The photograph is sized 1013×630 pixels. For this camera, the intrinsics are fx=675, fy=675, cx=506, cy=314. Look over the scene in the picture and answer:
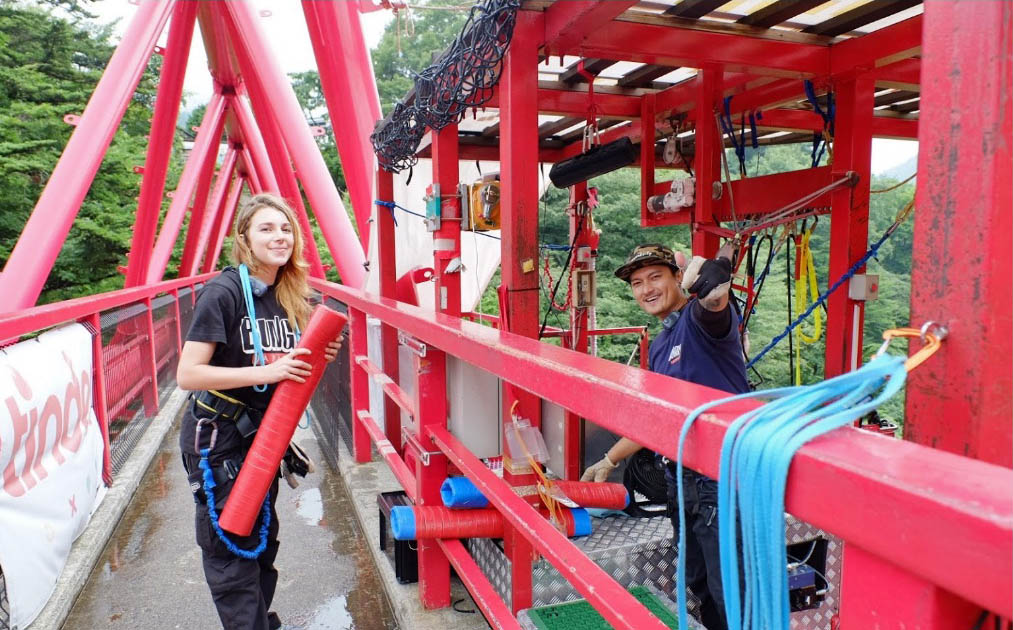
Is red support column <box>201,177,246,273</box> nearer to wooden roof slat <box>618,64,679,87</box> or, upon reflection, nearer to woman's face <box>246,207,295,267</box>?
wooden roof slat <box>618,64,679,87</box>

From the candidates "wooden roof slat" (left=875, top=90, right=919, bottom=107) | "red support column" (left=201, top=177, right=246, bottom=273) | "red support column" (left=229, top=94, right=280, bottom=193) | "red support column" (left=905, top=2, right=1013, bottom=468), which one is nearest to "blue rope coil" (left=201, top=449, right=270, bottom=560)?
"red support column" (left=905, top=2, right=1013, bottom=468)

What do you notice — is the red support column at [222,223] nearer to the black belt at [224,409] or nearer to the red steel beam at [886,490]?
the black belt at [224,409]

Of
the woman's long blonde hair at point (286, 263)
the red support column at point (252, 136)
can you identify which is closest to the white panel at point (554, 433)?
the woman's long blonde hair at point (286, 263)

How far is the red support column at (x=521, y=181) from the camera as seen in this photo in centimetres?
324

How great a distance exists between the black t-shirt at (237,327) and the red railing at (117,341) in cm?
125

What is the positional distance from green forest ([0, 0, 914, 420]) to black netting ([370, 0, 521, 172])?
3515 mm

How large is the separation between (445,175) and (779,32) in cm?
224

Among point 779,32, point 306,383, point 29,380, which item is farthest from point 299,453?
point 779,32

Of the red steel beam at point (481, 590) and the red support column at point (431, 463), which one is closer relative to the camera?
the red steel beam at point (481, 590)

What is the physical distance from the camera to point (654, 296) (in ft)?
10.6

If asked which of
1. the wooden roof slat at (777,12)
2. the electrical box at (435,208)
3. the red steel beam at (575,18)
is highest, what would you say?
the wooden roof slat at (777,12)

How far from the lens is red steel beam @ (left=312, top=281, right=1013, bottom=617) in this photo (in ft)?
2.27

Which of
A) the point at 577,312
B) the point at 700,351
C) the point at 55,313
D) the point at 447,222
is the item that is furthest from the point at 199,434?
the point at 577,312

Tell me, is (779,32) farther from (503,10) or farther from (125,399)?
(125,399)
